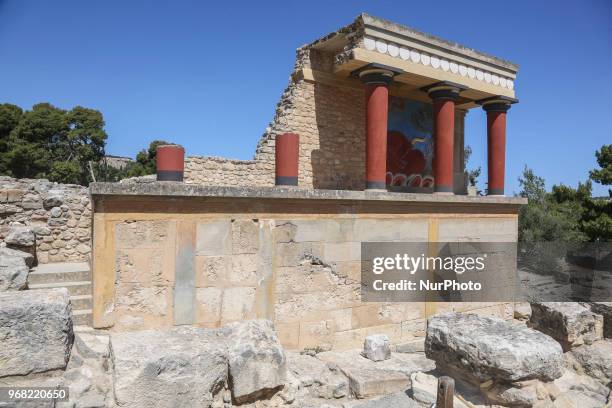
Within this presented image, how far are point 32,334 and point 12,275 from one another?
94.8 inches

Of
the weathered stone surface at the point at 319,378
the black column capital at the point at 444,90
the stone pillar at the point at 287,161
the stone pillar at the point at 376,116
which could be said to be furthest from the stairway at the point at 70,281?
the black column capital at the point at 444,90

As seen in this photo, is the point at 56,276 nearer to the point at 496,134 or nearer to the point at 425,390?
the point at 425,390

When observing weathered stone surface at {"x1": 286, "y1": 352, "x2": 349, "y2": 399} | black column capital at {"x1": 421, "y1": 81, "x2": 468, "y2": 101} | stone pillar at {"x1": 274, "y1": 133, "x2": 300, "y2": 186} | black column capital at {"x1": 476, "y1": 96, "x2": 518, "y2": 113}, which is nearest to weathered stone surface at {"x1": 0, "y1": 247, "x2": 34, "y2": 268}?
stone pillar at {"x1": 274, "y1": 133, "x2": 300, "y2": 186}

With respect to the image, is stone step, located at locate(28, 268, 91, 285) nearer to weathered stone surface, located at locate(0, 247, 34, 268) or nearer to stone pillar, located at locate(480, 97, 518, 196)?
weathered stone surface, located at locate(0, 247, 34, 268)

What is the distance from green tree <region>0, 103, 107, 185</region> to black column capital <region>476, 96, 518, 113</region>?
75.3ft

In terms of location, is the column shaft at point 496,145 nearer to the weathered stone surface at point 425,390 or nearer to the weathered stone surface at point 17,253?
the weathered stone surface at point 425,390

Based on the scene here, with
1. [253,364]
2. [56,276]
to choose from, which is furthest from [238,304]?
[56,276]

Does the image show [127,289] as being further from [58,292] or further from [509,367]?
[509,367]

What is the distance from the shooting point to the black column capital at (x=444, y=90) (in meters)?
10.5

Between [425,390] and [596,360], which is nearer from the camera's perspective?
[425,390]

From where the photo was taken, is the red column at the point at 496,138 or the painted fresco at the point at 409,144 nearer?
the red column at the point at 496,138

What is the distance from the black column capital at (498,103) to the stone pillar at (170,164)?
31.0ft

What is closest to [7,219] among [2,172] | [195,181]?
[195,181]

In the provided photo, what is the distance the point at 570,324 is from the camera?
5.60 metres
